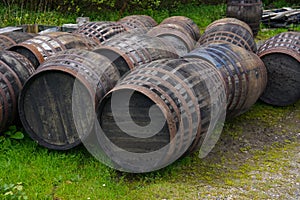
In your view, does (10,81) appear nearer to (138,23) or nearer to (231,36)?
(231,36)

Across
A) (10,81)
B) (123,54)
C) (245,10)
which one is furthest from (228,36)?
(245,10)

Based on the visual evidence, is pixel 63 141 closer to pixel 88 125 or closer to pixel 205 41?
pixel 88 125

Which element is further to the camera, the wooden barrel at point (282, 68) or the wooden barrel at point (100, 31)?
the wooden barrel at point (100, 31)

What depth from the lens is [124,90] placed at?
4.27 metres

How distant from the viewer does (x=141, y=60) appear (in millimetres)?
5270

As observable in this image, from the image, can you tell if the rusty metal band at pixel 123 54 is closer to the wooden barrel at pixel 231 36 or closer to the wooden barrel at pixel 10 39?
the wooden barrel at pixel 10 39

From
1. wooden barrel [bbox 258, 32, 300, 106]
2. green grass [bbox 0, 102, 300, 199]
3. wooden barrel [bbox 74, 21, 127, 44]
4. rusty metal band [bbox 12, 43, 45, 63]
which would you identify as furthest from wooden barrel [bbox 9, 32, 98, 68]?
wooden barrel [bbox 258, 32, 300, 106]

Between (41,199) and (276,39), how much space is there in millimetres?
4409

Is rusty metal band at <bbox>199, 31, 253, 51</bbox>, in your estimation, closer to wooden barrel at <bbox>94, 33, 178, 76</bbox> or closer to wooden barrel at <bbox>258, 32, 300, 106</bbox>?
wooden barrel at <bbox>258, 32, 300, 106</bbox>

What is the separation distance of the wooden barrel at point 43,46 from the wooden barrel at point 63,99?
59cm

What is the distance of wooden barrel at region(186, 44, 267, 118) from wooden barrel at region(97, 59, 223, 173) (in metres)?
0.85

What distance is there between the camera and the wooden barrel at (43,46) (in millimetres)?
5418

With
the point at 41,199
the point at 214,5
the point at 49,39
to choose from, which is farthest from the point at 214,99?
the point at 214,5

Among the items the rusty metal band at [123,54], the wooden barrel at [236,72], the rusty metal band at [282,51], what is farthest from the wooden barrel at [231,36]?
the rusty metal band at [123,54]
